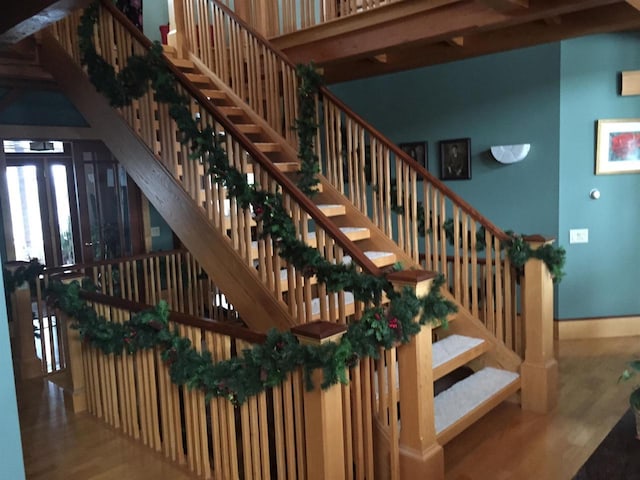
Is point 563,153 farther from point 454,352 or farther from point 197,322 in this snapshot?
point 197,322

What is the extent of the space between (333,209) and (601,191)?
2.58m

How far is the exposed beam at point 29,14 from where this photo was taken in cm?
228

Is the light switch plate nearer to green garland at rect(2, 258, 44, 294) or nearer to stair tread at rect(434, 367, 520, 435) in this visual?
stair tread at rect(434, 367, 520, 435)

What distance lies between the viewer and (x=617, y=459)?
66.5 inches

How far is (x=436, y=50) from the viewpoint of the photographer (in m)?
5.02

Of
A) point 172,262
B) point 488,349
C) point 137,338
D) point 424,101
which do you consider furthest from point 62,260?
point 488,349

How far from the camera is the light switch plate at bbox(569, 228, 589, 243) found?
16.5 feet

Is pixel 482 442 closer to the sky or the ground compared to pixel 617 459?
closer to the ground

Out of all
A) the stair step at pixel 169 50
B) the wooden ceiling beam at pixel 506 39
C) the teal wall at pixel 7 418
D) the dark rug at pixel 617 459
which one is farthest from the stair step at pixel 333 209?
the teal wall at pixel 7 418

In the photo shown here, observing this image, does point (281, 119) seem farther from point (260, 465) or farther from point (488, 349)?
point (260, 465)

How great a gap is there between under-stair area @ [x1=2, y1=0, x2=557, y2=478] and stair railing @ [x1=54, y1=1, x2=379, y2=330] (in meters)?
0.01

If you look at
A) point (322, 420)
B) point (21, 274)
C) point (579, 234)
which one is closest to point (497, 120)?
point (579, 234)

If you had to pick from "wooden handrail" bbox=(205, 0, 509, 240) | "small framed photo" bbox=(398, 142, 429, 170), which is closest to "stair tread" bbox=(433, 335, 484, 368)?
"wooden handrail" bbox=(205, 0, 509, 240)

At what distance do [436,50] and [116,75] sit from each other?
2.85 meters
